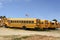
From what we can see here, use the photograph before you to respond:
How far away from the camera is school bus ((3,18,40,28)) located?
61303 mm

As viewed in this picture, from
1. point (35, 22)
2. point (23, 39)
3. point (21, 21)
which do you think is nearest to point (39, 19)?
point (35, 22)

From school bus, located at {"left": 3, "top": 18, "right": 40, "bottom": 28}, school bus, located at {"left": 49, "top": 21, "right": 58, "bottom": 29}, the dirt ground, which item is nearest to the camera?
the dirt ground

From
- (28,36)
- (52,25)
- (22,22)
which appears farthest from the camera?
(52,25)

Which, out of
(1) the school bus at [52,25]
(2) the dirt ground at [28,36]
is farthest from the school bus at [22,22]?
(2) the dirt ground at [28,36]

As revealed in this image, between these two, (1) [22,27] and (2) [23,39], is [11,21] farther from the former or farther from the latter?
(2) [23,39]

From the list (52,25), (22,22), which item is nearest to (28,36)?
(22,22)

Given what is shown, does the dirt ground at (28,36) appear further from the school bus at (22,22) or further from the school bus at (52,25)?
the school bus at (52,25)

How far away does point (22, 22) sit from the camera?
6312 cm

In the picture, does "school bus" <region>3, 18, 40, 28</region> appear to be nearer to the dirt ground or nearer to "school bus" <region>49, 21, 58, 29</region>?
"school bus" <region>49, 21, 58, 29</region>

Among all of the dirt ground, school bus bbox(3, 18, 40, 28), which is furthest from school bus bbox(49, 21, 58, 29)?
the dirt ground

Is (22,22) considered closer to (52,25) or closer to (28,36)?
(52,25)

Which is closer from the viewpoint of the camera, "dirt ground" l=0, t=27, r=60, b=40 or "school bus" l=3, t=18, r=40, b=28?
"dirt ground" l=0, t=27, r=60, b=40

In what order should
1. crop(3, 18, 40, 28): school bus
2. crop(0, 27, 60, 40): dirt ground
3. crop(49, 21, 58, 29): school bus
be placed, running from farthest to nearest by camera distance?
crop(49, 21, 58, 29): school bus < crop(3, 18, 40, 28): school bus < crop(0, 27, 60, 40): dirt ground

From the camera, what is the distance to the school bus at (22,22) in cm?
6130
